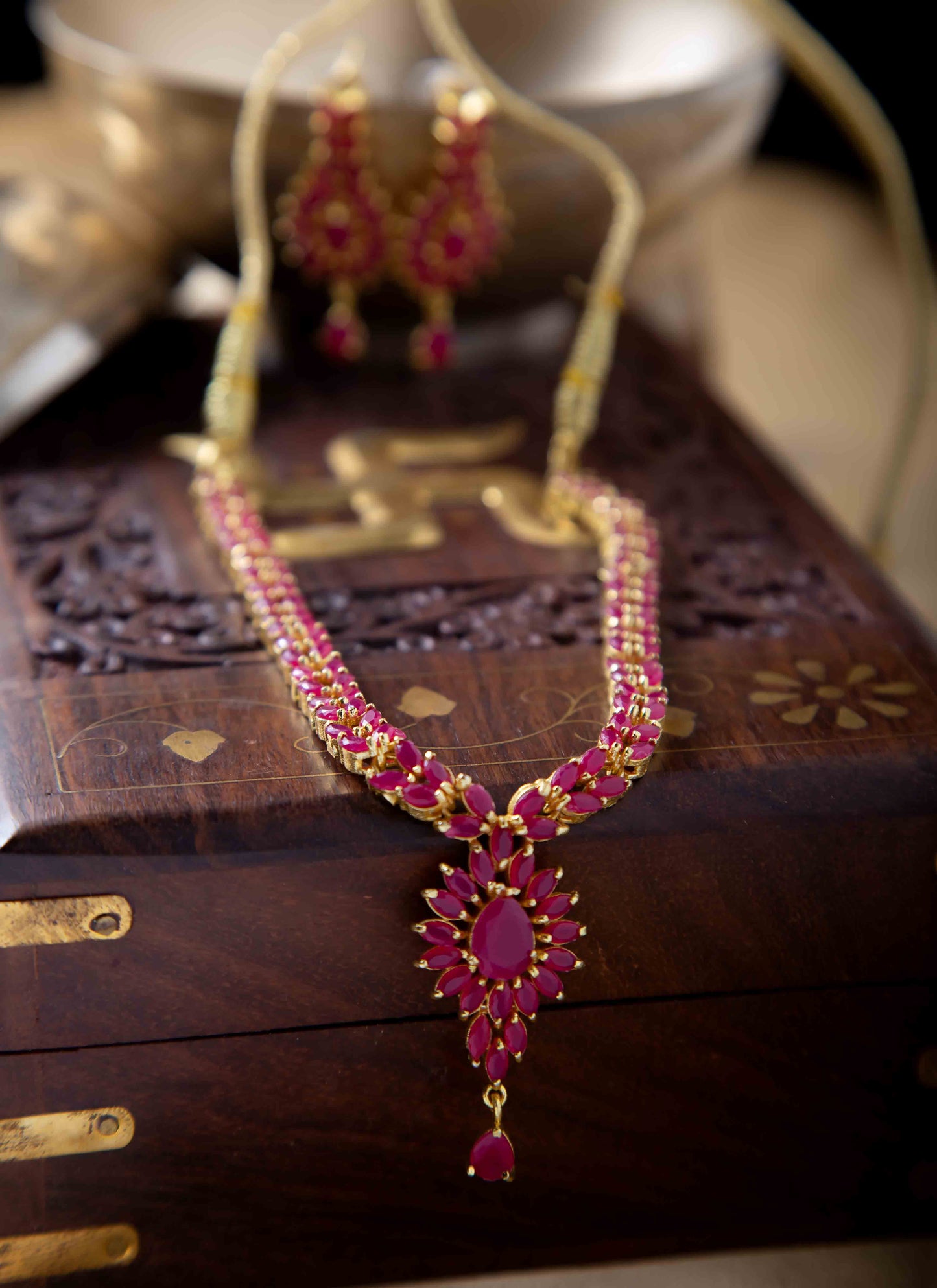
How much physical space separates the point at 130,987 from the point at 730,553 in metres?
0.47

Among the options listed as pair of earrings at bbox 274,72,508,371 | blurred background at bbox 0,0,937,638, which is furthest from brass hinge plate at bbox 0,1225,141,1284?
pair of earrings at bbox 274,72,508,371

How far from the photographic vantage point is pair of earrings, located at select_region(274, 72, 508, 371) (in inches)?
38.9

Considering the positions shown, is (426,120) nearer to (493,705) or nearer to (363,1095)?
(493,705)

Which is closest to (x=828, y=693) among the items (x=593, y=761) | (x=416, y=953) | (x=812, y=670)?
(x=812, y=670)

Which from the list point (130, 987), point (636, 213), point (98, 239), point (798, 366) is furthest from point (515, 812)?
point (798, 366)

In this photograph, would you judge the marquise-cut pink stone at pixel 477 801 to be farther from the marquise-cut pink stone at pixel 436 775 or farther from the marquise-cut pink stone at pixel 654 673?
the marquise-cut pink stone at pixel 654 673

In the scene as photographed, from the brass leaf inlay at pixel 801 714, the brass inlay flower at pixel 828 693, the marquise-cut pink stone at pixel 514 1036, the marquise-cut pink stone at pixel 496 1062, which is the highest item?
the brass leaf inlay at pixel 801 714

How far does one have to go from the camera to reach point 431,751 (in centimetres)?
70

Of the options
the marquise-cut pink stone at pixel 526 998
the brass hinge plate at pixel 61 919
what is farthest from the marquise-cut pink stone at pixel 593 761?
the brass hinge plate at pixel 61 919

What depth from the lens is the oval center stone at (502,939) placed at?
2.17ft

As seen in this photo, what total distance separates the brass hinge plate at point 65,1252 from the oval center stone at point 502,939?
0.75ft

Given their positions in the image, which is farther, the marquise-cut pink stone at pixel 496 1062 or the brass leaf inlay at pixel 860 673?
the brass leaf inlay at pixel 860 673

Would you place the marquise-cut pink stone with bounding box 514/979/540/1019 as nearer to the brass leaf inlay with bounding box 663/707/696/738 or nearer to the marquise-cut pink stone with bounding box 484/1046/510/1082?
the marquise-cut pink stone with bounding box 484/1046/510/1082

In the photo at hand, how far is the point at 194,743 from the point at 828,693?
34 centimetres
